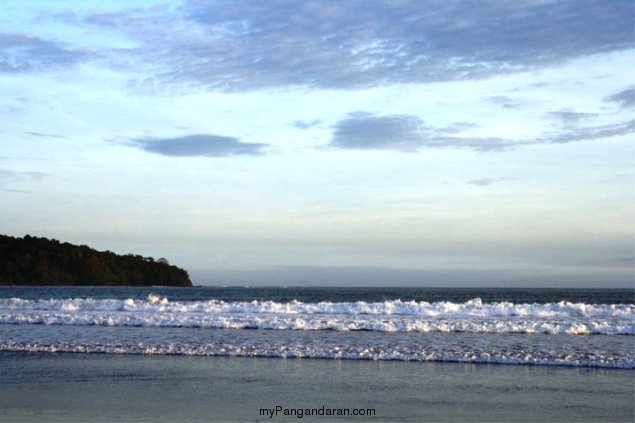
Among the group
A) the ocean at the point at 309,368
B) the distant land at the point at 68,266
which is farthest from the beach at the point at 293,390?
the distant land at the point at 68,266

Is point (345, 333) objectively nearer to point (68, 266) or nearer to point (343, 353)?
Result: point (343, 353)

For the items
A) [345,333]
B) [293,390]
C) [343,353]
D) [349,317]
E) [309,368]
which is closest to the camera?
[293,390]

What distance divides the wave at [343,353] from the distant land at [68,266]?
3798 inches

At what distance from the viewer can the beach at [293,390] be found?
1096cm

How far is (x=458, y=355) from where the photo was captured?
56.7ft

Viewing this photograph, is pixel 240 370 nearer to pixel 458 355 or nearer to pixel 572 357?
pixel 458 355

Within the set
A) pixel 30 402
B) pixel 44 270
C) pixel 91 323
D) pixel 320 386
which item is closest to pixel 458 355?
pixel 320 386

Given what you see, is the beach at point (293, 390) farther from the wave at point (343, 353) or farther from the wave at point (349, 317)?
the wave at point (349, 317)

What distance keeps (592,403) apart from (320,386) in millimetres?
4941

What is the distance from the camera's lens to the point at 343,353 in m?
17.6

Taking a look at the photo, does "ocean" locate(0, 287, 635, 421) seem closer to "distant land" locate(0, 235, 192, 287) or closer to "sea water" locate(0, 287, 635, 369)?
"sea water" locate(0, 287, 635, 369)

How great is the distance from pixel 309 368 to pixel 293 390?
2.65 meters

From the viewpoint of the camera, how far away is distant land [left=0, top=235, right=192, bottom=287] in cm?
10994

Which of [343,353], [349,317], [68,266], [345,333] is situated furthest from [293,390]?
[68,266]
